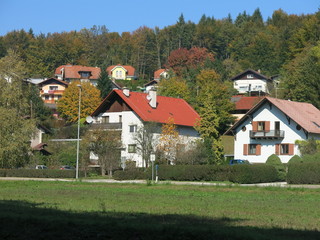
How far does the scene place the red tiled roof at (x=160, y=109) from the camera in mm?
82375

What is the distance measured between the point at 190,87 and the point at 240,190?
8392 centimetres

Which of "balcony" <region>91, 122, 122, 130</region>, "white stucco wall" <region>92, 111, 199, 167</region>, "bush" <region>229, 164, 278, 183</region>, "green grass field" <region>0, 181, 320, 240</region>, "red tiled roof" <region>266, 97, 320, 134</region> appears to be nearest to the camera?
"green grass field" <region>0, 181, 320, 240</region>

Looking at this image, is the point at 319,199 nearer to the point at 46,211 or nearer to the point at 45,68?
the point at 46,211

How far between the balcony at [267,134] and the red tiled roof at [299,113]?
237cm

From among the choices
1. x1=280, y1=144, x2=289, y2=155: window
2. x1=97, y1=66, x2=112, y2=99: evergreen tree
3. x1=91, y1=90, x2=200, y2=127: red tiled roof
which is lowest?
x1=280, y1=144, x2=289, y2=155: window

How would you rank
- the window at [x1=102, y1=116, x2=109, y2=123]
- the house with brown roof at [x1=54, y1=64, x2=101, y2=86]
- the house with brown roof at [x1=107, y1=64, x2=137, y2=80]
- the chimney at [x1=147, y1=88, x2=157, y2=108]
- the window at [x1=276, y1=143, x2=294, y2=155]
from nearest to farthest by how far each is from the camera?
the window at [x1=276, y1=143, x2=294, y2=155] → the chimney at [x1=147, y1=88, x2=157, y2=108] → the window at [x1=102, y1=116, x2=109, y2=123] → the house with brown roof at [x1=54, y1=64, x2=101, y2=86] → the house with brown roof at [x1=107, y1=64, x2=137, y2=80]

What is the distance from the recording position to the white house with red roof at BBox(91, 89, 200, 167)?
267 ft

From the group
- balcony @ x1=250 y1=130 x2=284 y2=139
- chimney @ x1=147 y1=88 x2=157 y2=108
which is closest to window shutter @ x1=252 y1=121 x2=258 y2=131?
balcony @ x1=250 y1=130 x2=284 y2=139

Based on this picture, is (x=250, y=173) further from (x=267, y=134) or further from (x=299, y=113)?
(x=299, y=113)

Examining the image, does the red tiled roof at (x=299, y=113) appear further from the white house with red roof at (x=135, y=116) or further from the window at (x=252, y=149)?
the white house with red roof at (x=135, y=116)

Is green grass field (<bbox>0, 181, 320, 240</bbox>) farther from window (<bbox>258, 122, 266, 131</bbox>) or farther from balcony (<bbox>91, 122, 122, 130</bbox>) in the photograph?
balcony (<bbox>91, 122, 122, 130</bbox>)

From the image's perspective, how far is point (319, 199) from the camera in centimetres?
3350

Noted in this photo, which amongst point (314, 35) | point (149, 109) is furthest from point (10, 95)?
point (314, 35)

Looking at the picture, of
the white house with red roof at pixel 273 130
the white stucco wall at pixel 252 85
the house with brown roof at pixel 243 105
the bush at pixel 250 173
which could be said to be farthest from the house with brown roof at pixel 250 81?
the bush at pixel 250 173
